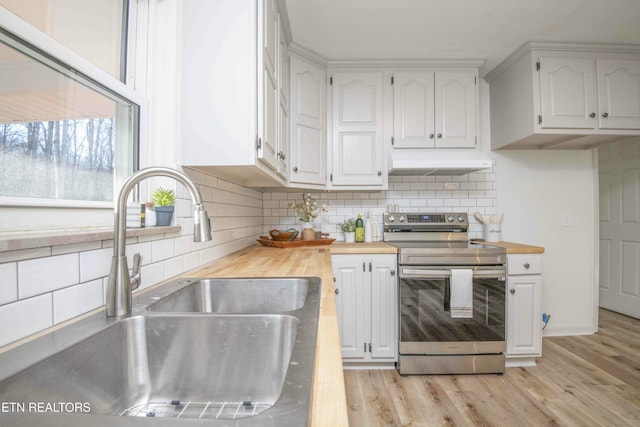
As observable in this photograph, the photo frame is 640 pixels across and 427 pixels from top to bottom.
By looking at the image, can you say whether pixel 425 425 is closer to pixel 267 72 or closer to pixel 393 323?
pixel 393 323

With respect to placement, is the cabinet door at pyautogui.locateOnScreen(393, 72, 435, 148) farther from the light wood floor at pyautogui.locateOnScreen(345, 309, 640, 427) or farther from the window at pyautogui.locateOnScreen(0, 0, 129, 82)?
the window at pyautogui.locateOnScreen(0, 0, 129, 82)

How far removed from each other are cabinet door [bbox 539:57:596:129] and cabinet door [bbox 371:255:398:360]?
163 centimetres

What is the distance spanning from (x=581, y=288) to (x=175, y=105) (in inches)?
142

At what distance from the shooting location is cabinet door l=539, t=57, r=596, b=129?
2.38m

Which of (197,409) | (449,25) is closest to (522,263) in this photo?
(449,25)

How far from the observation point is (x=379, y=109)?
2637 mm

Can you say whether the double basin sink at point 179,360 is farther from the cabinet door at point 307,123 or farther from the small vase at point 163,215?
the cabinet door at point 307,123

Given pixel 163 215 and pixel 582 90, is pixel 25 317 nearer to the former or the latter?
pixel 163 215

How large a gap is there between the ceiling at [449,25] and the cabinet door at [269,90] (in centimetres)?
38

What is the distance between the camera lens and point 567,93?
94.0 inches

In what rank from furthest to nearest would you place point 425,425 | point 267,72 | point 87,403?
1. point 425,425
2. point 267,72
3. point 87,403

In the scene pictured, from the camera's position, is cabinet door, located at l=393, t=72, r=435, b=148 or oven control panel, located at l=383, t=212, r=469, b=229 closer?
cabinet door, located at l=393, t=72, r=435, b=148

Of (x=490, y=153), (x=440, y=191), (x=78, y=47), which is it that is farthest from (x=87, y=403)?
(x=490, y=153)

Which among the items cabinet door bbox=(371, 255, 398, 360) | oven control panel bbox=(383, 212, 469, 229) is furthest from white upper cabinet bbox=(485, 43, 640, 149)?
cabinet door bbox=(371, 255, 398, 360)
